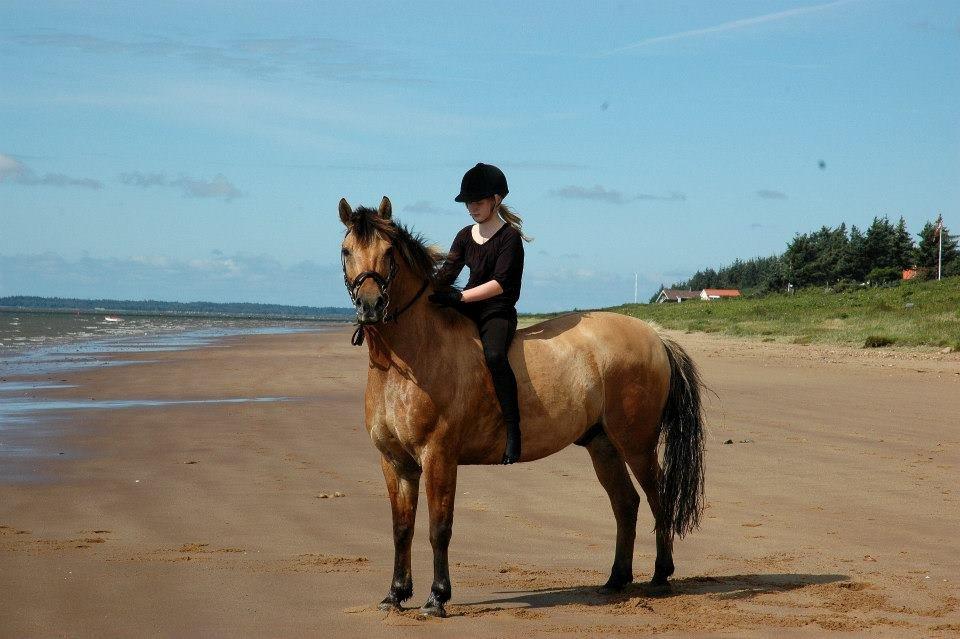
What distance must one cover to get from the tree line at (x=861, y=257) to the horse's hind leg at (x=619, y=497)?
237ft

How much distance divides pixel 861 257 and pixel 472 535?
80.4m

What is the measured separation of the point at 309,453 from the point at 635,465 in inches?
219

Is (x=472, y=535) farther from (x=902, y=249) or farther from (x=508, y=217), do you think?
(x=902, y=249)

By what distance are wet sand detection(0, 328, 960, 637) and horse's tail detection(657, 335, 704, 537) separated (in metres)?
0.41

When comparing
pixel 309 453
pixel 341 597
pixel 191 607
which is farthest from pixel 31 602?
pixel 309 453

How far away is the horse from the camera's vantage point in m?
5.72

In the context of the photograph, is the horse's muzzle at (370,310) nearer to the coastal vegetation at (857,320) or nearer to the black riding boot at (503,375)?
the black riding boot at (503,375)

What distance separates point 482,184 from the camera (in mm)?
6137

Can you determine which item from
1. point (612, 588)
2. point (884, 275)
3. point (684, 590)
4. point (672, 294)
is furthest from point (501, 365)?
point (672, 294)

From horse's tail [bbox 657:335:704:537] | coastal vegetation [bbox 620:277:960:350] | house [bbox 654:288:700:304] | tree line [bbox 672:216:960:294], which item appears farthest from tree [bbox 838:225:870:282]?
horse's tail [bbox 657:335:704:537]

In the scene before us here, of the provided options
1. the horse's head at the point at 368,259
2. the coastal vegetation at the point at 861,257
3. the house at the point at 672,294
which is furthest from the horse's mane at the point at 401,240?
the house at the point at 672,294

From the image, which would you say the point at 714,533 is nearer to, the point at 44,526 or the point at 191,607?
the point at 191,607

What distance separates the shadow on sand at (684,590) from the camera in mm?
6012

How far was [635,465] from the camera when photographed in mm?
6730
